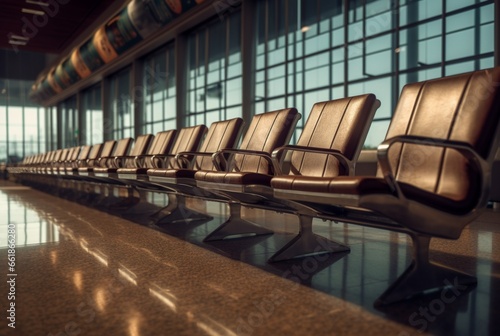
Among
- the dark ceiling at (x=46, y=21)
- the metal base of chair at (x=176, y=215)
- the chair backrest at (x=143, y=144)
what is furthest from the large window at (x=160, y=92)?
the metal base of chair at (x=176, y=215)

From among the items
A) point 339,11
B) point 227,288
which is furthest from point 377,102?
point 339,11

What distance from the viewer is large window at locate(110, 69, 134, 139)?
15029mm

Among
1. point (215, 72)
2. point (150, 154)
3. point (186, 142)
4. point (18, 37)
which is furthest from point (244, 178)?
point (18, 37)

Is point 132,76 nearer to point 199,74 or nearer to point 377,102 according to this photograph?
point 199,74

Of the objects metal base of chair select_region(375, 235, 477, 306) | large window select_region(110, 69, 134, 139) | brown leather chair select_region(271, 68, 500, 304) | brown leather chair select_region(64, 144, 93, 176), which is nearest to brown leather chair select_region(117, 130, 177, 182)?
brown leather chair select_region(64, 144, 93, 176)

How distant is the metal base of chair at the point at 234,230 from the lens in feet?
11.2

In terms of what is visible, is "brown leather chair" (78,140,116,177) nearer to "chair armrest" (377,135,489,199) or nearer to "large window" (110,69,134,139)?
"chair armrest" (377,135,489,199)

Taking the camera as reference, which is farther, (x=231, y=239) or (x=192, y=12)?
(x=192, y=12)

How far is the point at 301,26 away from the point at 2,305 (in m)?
7.59

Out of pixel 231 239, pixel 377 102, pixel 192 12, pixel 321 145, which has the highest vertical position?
pixel 192 12

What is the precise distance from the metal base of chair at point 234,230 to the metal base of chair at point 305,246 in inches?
28.1

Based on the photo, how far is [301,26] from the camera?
8477 millimetres

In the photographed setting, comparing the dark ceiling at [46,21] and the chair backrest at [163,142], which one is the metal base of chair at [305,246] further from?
the dark ceiling at [46,21]

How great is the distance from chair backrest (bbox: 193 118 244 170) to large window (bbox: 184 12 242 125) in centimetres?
559
